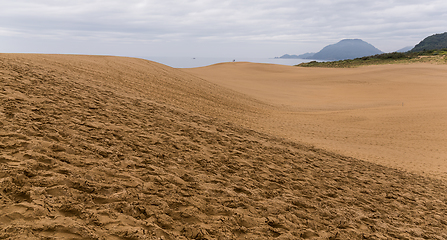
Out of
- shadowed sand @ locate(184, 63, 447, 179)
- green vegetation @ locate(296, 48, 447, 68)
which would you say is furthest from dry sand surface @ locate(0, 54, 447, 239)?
green vegetation @ locate(296, 48, 447, 68)

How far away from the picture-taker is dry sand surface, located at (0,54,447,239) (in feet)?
10.5

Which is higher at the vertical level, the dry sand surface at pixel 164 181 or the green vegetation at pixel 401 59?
the green vegetation at pixel 401 59

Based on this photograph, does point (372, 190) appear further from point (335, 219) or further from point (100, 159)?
point (100, 159)

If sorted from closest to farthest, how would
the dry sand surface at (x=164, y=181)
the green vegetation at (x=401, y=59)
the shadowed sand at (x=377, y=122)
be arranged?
the dry sand surface at (x=164, y=181) < the shadowed sand at (x=377, y=122) < the green vegetation at (x=401, y=59)

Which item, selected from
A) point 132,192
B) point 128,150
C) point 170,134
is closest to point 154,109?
point 170,134

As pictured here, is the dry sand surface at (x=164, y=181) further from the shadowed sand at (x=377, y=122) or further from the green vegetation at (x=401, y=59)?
the green vegetation at (x=401, y=59)

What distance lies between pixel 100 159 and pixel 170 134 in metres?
2.21

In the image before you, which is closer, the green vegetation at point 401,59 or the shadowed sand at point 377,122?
the shadowed sand at point 377,122

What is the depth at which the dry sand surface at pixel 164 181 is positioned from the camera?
3.19m

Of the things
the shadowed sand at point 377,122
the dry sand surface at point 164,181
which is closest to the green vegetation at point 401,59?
the shadowed sand at point 377,122

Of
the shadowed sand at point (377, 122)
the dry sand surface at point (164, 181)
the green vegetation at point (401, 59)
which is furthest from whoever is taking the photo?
the green vegetation at point (401, 59)

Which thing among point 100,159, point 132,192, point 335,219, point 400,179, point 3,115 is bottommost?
point 400,179

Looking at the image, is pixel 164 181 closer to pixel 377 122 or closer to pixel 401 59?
pixel 377 122

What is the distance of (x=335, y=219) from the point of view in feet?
15.3
